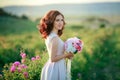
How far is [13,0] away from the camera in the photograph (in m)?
8.51

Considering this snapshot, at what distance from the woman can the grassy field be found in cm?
220

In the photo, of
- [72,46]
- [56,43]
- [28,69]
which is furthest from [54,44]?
[28,69]

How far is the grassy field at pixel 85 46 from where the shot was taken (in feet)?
25.0

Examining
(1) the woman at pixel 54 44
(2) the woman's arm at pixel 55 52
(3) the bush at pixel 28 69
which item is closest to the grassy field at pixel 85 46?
(3) the bush at pixel 28 69

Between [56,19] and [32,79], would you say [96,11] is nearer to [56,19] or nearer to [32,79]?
[32,79]

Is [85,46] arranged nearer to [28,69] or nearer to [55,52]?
[28,69]

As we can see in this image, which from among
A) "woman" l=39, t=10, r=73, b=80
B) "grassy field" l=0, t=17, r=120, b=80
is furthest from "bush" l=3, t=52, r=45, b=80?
"woman" l=39, t=10, r=73, b=80

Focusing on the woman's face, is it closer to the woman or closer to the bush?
the woman

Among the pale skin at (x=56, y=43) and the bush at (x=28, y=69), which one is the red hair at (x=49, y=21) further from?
the bush at (x=28, y=69)

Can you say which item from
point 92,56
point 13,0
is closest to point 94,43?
point 92,56

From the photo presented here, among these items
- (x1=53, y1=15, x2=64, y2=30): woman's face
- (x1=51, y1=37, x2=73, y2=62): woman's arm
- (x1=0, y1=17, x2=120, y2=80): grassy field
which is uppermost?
(x1=53, y1=15, x2=64, y2=30): woman's face

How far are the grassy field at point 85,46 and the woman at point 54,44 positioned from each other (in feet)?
7.21

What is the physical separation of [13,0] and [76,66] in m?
2.01

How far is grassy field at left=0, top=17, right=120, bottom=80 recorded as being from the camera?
300 inches
